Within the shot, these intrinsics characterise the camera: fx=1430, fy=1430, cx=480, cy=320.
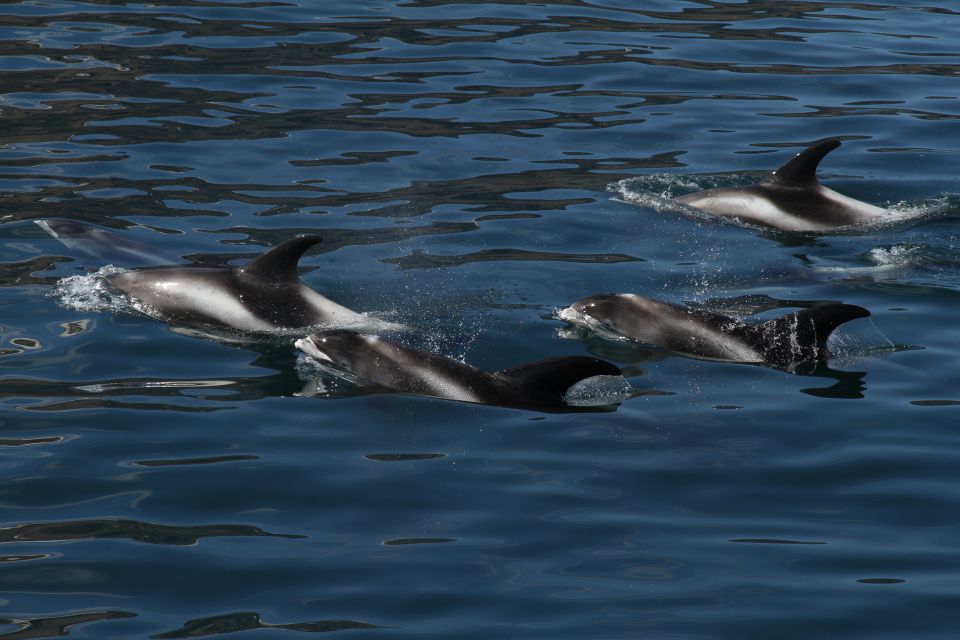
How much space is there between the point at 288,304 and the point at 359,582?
437 centimetres

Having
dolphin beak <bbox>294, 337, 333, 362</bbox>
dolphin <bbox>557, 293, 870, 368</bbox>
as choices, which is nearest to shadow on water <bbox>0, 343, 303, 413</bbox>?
dolphin beak <bbox>294, 337, 333, 362</bbox>

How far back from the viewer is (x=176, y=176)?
15906 mm

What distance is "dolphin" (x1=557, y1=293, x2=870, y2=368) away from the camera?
10.9 m

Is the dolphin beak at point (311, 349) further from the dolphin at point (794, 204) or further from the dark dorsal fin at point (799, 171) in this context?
the dark dorsal fin at point (799, 171)

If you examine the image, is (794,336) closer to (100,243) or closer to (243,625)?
(243,625)

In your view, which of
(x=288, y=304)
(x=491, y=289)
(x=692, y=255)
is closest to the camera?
(x=288, y=304)

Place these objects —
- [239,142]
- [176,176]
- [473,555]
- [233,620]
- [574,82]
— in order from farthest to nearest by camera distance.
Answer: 1. [574,82]
2. [239,142]
3. [176,176]
4. [473,555]
5. [233,620]

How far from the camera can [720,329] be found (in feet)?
36.6

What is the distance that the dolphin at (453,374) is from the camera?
32.0 ft

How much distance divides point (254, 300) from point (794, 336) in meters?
4.25

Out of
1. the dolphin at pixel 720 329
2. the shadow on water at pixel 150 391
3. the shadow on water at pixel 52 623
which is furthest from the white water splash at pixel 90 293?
the shadow on water at pixel 52 623

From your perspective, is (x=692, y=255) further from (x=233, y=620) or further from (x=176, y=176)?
(x=233, y=620)

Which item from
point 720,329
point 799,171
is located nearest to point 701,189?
point 799,171

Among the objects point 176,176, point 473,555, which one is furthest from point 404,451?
point 176,176
